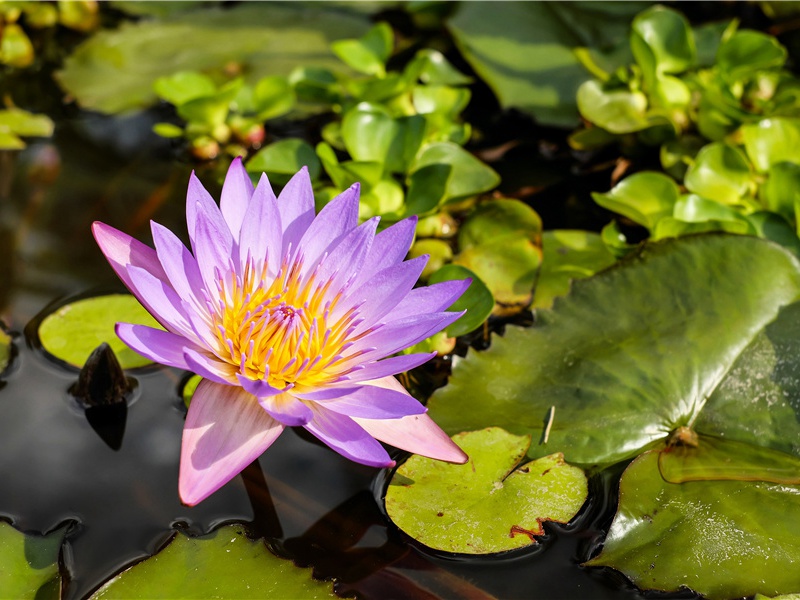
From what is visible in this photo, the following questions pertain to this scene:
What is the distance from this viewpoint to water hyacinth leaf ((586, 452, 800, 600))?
156cm

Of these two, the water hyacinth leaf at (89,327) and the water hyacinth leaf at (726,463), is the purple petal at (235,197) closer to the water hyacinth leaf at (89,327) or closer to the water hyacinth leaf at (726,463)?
the water hyacinth leaf at (89,327)

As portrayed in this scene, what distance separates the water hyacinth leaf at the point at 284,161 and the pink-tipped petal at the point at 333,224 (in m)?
0.83

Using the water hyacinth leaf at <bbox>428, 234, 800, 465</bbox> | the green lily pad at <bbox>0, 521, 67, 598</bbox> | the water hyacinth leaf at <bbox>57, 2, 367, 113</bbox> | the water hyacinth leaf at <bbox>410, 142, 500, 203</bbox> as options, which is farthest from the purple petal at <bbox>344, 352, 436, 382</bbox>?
the water hyacinth leaf at <bbox>57, 2, 367, 113</bbox>

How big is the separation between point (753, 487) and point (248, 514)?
116cm

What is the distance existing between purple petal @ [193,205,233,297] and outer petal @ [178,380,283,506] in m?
0.22

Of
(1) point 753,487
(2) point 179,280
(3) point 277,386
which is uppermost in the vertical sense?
(2) point 179,280

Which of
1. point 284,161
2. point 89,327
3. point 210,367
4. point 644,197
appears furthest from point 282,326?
point 644,197

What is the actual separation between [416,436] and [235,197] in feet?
2.13

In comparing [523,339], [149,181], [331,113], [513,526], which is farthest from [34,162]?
[513,526]

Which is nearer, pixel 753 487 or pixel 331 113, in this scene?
pixel 753 487

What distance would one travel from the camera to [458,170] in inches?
98.5

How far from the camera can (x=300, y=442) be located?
1.91 metres

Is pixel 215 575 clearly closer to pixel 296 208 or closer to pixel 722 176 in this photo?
pixel 296 208

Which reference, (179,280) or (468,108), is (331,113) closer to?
(468,108)
